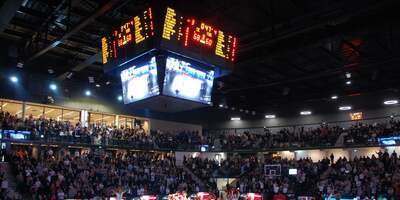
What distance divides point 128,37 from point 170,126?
2741 cm

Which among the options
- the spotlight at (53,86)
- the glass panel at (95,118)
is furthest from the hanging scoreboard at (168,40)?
the glass panel at (95,118)

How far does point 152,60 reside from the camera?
1535 cm

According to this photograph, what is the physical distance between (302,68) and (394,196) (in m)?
10.0

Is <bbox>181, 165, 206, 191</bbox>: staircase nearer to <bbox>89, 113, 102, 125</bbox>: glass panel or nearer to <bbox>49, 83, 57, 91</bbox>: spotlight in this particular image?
<bbox>89, 113, 102, 125</bbox>: glass panel

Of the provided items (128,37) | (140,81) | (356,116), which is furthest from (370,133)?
(128,37)

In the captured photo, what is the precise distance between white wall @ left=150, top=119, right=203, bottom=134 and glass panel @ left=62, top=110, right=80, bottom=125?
770 cm

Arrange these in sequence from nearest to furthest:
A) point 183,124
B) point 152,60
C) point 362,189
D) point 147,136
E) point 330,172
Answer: point 152,60 < point 362,189 < point 330,172 < point 147,136 < point 183,124

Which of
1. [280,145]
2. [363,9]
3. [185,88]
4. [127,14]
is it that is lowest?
[280,145]

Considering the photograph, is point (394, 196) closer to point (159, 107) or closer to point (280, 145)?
point (280, 145)

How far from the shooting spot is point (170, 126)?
42688 millimetres

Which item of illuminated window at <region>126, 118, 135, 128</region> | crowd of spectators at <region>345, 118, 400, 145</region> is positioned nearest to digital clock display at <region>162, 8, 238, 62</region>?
crowd of spectators at <region>345, 118, 400, 145</region>

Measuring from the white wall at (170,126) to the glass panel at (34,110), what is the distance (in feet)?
35.8

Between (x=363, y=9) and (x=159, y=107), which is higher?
(x=363, y=9)

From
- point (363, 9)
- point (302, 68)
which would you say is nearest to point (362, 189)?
point (302, 68)
